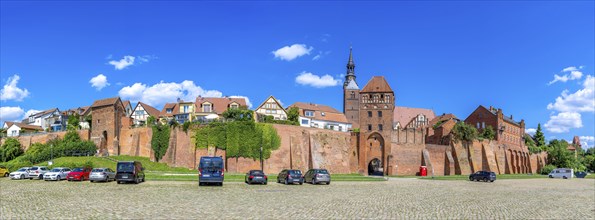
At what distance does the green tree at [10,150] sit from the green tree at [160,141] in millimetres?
31766

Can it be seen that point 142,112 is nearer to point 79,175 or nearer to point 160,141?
point 160,141

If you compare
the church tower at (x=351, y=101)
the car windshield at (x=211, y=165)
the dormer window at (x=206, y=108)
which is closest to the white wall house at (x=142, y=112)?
the dormer window at (x=206, y=108)

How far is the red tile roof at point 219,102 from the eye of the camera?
3494 inches

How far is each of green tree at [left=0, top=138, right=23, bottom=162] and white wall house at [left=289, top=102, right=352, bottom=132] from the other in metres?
51.8

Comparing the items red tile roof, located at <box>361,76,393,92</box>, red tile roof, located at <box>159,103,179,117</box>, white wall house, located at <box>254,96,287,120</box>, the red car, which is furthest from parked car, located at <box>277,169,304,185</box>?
red tile roof, located at <box>159,103,179,117</box>

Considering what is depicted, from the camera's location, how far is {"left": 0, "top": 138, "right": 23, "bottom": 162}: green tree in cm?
8006

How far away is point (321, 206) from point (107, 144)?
214 ft

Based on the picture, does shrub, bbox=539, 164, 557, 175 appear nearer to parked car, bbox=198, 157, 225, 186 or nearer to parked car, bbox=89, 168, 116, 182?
parked car, bbox=198, 157, 225, 186

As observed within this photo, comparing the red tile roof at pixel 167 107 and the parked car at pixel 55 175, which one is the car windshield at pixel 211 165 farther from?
the red tile roof at pixel 167 107

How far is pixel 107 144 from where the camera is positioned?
76500 mm

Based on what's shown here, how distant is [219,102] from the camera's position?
3563 inches

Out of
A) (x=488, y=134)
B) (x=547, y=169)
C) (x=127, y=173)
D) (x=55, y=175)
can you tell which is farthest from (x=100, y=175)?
(x=547, y=169)

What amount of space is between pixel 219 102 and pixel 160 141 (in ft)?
84.6

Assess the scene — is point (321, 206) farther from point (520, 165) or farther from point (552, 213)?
point (520, 165)
